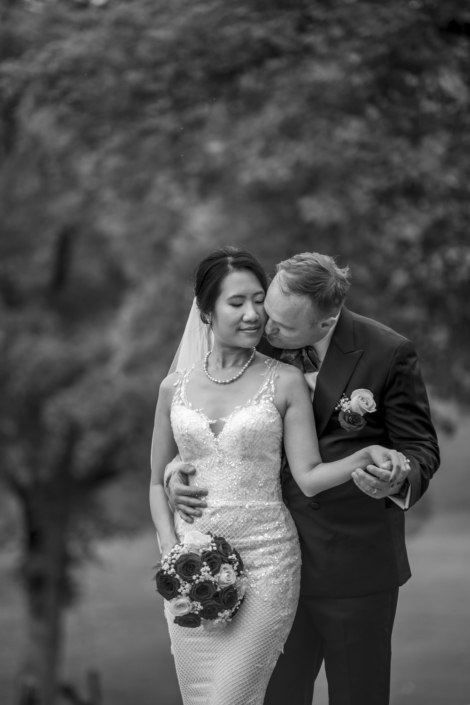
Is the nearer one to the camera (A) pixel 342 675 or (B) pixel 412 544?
(A) pixel 342 675

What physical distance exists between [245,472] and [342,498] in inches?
13.3

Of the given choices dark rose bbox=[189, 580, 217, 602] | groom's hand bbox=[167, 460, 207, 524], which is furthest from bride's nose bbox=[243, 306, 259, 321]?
dark rose bbox=[189, 580, 217, 602]

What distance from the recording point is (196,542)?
8.96ft

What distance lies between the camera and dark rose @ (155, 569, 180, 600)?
2.68 metres

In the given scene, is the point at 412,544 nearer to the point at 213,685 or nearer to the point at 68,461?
the point at 68,461

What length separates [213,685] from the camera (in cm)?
277

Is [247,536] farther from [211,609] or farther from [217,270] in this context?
[217,270]

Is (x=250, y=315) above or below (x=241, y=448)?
above

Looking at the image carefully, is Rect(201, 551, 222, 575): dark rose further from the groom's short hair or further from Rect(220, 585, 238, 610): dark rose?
the groom's short hair

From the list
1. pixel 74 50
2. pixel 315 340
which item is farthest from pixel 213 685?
pixel 74 50

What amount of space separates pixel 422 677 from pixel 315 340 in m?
11.3

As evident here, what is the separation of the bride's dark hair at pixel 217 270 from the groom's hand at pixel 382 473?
71 cm

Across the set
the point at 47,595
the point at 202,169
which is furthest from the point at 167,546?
the point at 47,595

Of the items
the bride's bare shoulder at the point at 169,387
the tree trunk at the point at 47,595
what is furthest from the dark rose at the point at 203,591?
the tree trunk at the point at 47,595
